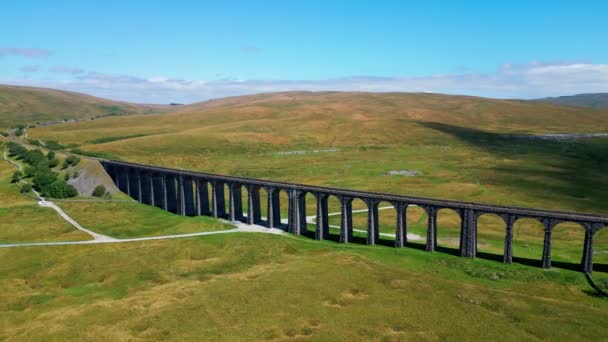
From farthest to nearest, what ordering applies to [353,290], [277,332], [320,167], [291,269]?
[320,167]
[291,269]
[353,290]
[277,332]

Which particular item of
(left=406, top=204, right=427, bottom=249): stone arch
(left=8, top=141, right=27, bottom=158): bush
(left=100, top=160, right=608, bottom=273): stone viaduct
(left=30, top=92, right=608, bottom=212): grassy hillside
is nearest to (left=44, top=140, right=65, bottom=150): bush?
(left=30, top=92, right=608, bottom=212): grassy hillside

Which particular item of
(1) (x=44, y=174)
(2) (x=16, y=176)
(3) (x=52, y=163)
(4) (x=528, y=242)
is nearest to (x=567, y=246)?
(4) (x=528, y=242)

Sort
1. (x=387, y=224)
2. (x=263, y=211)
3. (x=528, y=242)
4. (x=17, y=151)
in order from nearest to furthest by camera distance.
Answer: (x=528, y=242), (x=387, y=224), (x=263, y=211), (x=17, y=151)

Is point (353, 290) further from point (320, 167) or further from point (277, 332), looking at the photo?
point (320, 167)

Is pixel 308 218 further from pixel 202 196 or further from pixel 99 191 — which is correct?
pixel 99 191

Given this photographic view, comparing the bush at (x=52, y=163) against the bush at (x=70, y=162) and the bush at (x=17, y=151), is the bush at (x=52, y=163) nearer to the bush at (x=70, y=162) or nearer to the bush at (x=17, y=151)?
the bush at (x=70, y=162)

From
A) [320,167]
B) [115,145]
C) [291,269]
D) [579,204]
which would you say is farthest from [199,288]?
[115,145]
